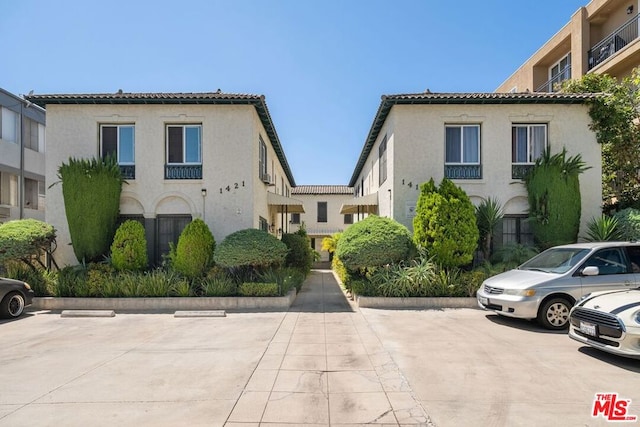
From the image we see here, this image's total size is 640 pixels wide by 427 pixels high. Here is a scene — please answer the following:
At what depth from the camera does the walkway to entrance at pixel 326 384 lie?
4.11 m

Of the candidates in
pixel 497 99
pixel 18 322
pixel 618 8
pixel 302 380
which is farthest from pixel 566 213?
pixel 18 322

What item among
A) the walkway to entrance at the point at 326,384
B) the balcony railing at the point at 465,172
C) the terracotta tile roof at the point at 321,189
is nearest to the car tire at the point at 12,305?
the walkway to entrance at the point at 326,384

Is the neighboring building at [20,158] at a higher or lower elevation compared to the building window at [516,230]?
higher

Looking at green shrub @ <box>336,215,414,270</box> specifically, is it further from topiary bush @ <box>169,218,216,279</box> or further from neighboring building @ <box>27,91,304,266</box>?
topiary bush @ <box>169,218,216,279</box>

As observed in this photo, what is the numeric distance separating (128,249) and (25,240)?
2766 millimetres

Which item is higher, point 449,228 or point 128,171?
point 128,171

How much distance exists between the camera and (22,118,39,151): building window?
2156 cm

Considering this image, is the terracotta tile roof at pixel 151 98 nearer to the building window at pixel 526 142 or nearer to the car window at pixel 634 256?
the building window at pixel 526 142

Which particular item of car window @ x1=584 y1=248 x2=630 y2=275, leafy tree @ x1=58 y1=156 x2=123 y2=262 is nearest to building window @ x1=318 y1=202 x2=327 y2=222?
leafy tree @ x1=58 y1=156 x2=123 y2=262

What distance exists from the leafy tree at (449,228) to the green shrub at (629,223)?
15.4 feet

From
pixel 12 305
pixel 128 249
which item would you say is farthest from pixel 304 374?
pixel 12 305

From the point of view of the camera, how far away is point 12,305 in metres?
9.43

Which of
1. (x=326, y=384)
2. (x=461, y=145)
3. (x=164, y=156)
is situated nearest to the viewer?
(x=326, y=384)

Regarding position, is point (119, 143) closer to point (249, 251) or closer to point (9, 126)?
point (249, 251)
